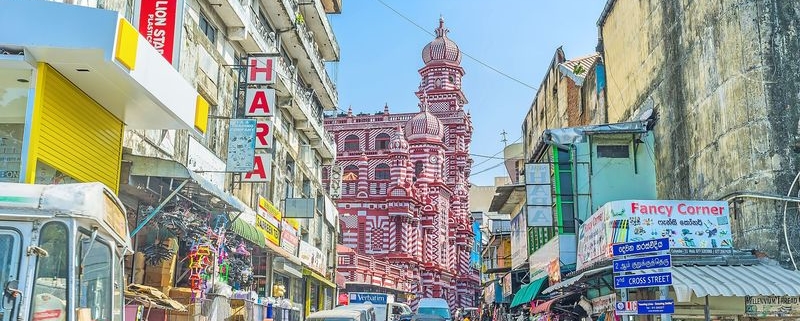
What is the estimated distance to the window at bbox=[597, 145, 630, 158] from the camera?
1828 cm

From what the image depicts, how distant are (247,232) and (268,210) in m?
5.29

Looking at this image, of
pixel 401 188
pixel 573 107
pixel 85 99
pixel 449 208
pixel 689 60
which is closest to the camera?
pixel 85 99

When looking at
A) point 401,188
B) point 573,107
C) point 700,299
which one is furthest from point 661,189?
point 401,188

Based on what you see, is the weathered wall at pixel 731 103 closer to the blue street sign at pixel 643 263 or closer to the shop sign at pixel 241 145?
the blue street sign at pixel 643 263

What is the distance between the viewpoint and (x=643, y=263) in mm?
8812

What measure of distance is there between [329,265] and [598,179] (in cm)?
1994

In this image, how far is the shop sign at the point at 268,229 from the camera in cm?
2128

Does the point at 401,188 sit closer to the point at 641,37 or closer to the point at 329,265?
the point at 329,265

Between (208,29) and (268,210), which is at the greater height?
(208,29)

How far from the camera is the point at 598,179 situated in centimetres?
1848

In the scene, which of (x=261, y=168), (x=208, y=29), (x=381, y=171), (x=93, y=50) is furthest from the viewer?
(x=381, y=171)

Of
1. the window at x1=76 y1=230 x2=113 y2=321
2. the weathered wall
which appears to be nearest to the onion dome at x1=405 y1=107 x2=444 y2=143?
the weathered wall

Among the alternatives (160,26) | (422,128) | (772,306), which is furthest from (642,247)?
(422,128)

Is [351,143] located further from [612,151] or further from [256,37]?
[612,151]
